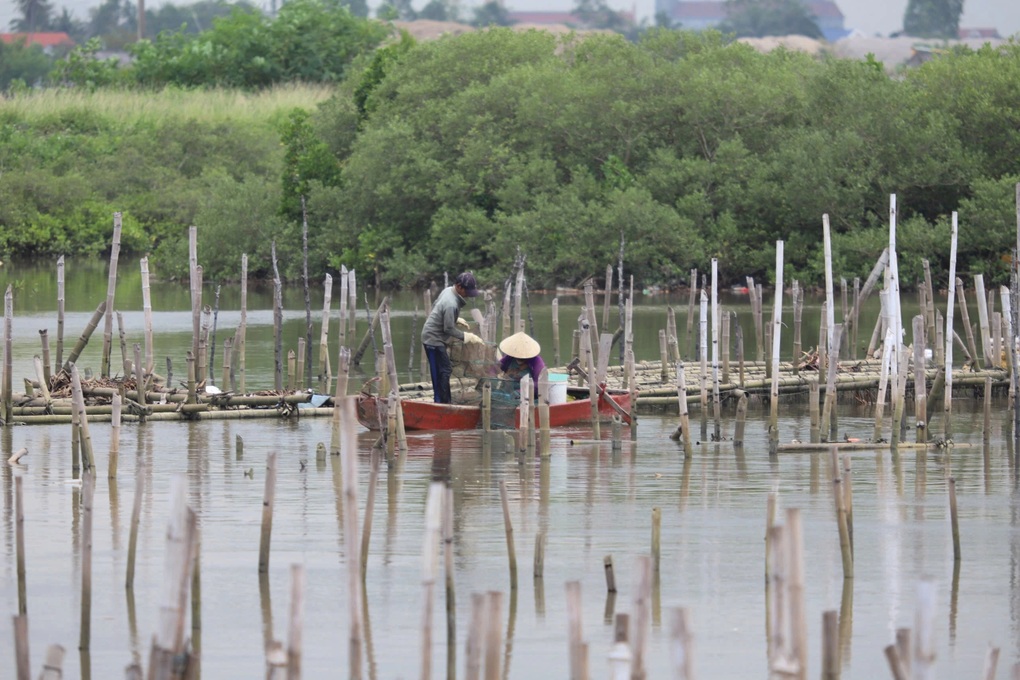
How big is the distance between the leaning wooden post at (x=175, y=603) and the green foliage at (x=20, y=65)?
84.0 metres

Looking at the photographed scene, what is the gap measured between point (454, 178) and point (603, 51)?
4.97 m

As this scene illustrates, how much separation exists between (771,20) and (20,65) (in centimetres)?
8090

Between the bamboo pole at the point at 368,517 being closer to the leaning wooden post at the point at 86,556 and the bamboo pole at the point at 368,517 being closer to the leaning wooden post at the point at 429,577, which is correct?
the leaning wooden post at the point at 86,556

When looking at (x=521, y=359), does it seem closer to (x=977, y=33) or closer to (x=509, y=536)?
(x=509, y=536)

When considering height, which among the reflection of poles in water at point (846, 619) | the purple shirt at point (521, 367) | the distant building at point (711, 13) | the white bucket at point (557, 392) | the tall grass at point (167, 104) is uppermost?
the distant building at point (711, 13)

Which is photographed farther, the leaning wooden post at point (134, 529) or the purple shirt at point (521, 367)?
the purple shirt at point (521, 367)

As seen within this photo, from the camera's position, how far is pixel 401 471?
14.2 meters

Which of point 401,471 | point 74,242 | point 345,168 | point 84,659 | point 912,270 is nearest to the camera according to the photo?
point 84,659

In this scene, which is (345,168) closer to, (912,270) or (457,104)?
(457,104)

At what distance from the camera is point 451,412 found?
16188 millimetres

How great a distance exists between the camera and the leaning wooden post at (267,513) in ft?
28.5

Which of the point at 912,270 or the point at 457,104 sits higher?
the point at 457,104

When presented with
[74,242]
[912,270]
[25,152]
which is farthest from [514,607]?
[25,152]

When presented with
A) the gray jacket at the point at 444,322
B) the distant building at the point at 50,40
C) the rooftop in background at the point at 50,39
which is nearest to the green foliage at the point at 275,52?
the gray jacket at the point at 444,322
